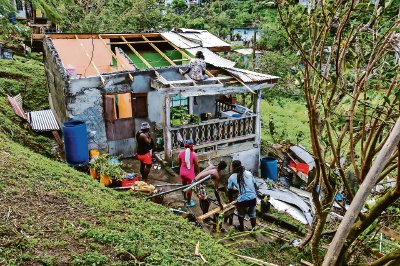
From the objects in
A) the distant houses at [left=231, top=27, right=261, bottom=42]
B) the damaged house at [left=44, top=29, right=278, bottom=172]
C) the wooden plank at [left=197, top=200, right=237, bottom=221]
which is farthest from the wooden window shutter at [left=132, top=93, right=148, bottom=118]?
the distant houses at [left=231, top=27, right=261, bottom=42]

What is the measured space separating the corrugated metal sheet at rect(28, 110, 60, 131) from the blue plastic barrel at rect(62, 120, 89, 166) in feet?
12.1

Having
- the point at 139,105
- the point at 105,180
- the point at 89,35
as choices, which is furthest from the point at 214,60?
the point at 105,180

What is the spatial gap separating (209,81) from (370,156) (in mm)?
8575

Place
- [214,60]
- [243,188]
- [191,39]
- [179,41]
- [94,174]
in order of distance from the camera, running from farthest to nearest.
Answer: [191,39] → [179,41] → [214,60] → [94,174] → [243,188]

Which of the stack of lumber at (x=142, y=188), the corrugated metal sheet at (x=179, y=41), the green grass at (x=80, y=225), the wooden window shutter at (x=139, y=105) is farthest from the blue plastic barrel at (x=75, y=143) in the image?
the corrugated metal sheet at (x=179, y=41)

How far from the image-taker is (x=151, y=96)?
41.0 feet

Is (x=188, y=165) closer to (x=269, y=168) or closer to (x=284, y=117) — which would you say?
(x=269, y=168)

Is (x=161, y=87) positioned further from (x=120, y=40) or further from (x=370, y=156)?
(x=370, y=156)

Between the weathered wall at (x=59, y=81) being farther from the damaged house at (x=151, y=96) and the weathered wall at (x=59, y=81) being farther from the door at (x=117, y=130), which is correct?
the door at (x=117, y=130)

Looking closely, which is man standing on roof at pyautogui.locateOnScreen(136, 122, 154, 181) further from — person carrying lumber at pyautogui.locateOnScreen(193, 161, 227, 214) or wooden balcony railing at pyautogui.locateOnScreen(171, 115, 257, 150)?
person carrying lumber at pyautogui.locateOnScreen(193, 161, 227, 214)

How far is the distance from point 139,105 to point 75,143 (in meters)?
3.21

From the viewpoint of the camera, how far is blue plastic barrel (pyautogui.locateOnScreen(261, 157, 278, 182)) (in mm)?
13797

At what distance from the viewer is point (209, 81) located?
1154 cm

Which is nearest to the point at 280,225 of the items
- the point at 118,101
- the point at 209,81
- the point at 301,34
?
the point at 209,81
